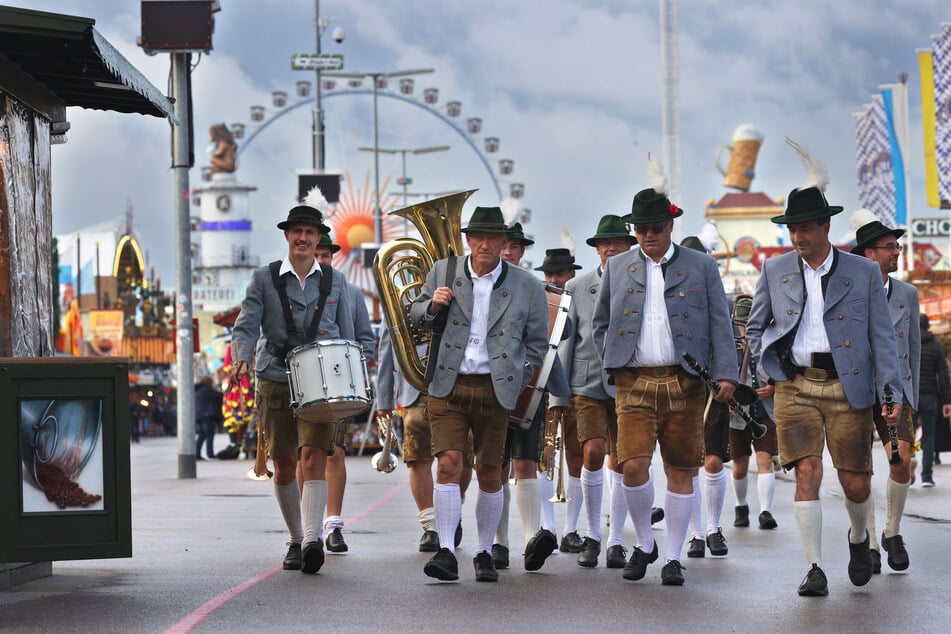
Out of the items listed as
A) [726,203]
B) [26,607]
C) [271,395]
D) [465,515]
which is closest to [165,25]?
[465,515]

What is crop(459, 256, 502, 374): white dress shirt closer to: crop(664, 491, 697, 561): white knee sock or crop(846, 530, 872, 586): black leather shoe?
crop(664, 491, 697, 561): white knee sock

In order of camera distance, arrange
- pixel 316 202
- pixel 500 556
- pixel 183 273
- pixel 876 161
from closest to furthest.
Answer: pixel 500 556 < pixel 316 202 < pixel 183 273 < pixel 876 161

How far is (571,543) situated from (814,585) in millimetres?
2973

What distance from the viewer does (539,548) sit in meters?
9.32

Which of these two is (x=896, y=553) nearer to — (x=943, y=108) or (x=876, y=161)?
(x=943, y=108)

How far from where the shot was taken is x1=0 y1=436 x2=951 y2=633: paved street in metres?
7.36

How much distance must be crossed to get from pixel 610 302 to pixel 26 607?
11.4 ft

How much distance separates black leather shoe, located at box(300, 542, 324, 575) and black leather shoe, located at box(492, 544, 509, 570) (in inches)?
40.8

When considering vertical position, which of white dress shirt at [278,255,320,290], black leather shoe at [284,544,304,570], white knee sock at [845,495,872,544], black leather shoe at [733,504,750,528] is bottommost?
black leather shoe at [733,504,750,528]

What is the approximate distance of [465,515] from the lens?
14.3 metres

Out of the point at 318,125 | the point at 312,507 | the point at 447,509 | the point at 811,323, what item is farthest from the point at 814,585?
the point at 318,125

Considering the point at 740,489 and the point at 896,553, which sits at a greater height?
the point at 740,489

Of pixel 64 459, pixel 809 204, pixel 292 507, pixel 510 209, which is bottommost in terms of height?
pixel 292 507

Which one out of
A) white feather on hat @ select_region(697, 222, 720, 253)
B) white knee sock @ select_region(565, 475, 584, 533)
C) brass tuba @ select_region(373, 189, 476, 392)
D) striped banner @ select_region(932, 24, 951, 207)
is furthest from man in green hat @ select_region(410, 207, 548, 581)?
striped banner @ select_region(932, 24, 951, 207)
